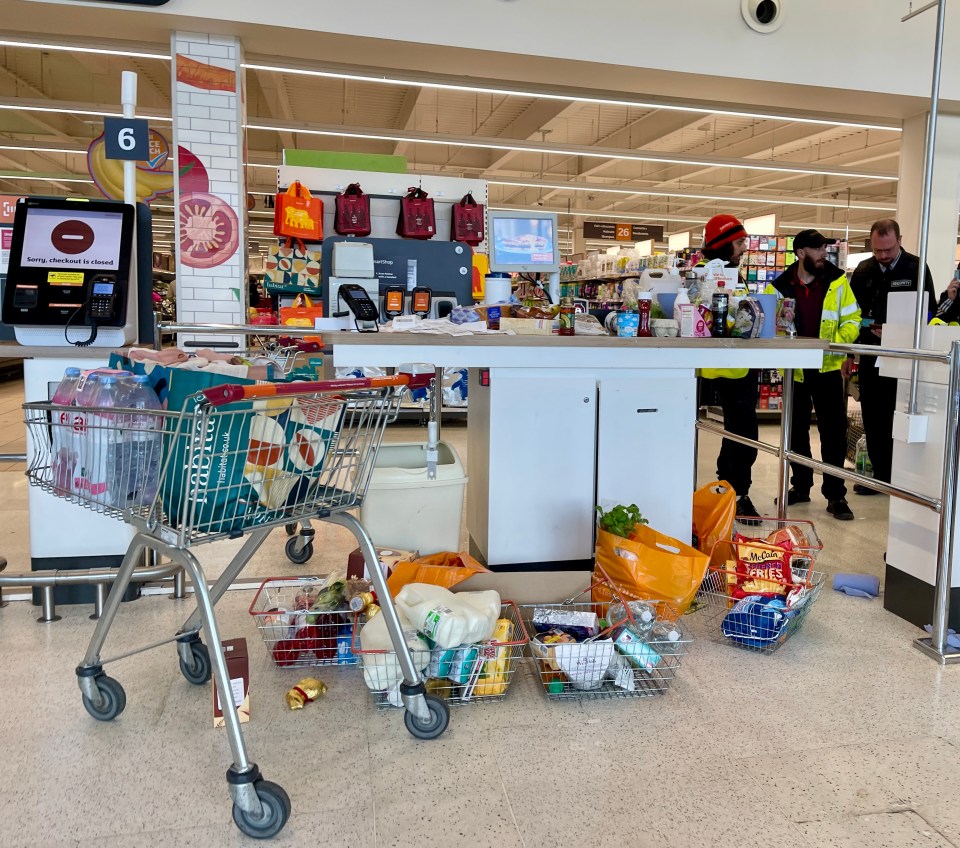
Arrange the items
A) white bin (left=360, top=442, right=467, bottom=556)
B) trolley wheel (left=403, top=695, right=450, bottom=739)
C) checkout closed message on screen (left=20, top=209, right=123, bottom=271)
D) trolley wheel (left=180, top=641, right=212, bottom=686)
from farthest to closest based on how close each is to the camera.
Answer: white bin (left=360, top=442, right=467, bottom=556) < checkout closed message on screen (left=20, top=209, right=123, bottom=271) < trolley wheel (left=180, top=641, right=212, bottom=686) < trolley wheel (left=403, top=695, right=450, bottom=739)

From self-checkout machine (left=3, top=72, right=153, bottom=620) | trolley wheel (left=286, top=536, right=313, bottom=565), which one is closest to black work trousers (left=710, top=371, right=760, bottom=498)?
trolley wheel (left=286, top=536, right=313, bottom=565)

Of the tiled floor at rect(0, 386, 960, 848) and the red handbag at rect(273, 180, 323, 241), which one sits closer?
the tiled floor at rect(0, 386, 960, 848)

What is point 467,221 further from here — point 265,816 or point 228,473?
point 265,816

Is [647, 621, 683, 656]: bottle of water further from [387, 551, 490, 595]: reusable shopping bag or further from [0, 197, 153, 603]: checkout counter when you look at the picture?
[0, 197, 153, 603]: checkout counter

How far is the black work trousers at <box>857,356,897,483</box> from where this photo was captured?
4.63 meters

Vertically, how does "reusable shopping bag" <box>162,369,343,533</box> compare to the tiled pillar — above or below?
below

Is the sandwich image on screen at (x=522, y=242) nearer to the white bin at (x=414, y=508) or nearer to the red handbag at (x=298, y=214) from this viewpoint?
the white bin at (x=414, y=508)

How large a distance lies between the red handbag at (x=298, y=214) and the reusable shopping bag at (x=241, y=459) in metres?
5.13

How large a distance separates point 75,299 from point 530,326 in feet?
5.78

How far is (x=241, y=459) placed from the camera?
1.87 m

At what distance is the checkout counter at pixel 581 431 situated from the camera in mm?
3096

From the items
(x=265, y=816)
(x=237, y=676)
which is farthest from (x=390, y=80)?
(x=265, y=816)

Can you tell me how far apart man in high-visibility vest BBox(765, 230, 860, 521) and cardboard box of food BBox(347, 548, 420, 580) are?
2.70 meters

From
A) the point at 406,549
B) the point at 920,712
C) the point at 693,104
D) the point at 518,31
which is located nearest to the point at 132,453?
the point at 406,549
